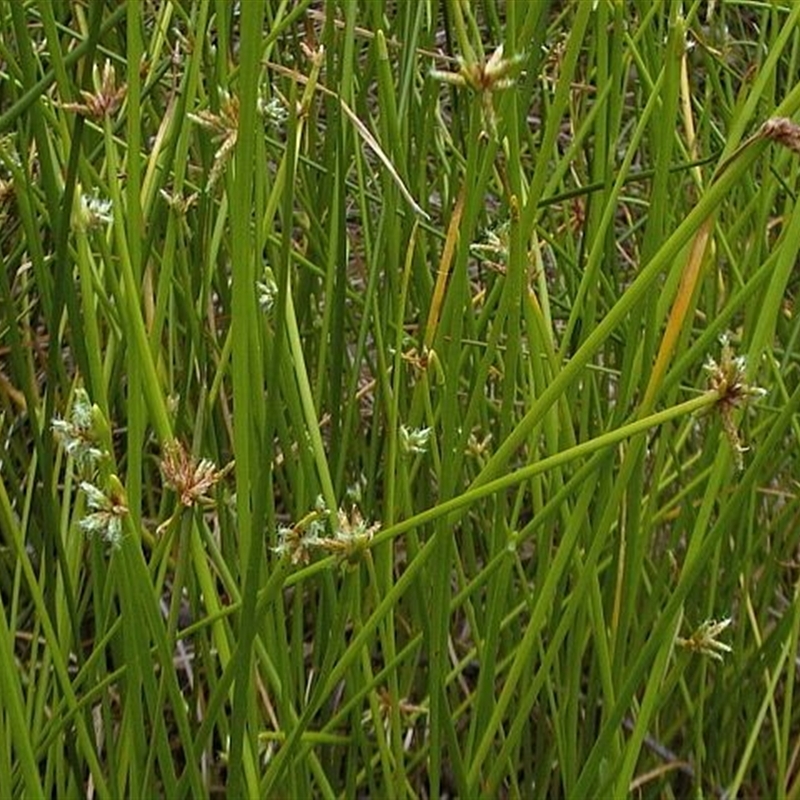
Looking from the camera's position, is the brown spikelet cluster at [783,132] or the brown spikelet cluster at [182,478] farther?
the brown spikelet cluster at [182,478]

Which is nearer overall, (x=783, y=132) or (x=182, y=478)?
(x=783, y=132)

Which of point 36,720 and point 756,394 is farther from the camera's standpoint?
point 36,720

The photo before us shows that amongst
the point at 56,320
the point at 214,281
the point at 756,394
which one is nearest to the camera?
the point at 756,394

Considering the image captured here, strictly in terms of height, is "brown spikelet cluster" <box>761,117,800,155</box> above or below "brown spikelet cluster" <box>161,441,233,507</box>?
above

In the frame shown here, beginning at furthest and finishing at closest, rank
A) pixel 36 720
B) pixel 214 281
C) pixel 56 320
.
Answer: pixel 214 281, pixel 36 720, pixel 56 320

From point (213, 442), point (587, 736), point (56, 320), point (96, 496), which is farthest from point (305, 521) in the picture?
point (587, 736)

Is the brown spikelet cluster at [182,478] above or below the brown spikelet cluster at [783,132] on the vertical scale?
below

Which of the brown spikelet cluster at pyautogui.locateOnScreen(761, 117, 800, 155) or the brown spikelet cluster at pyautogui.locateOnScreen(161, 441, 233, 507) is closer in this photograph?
the brown spikelet cluster at pyautogui.locateOnScreen(761, 117, 800, 155)

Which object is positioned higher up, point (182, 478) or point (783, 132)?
point (783, 132)

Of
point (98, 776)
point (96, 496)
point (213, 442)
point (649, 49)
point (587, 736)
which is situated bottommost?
point (587, 736)

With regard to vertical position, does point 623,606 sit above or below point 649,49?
below

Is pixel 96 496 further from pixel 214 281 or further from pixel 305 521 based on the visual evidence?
pixel 214 281
